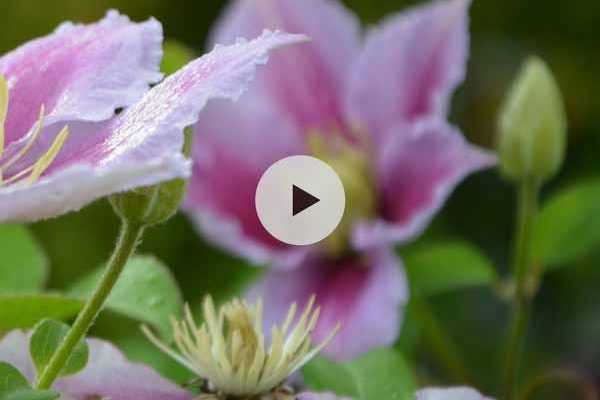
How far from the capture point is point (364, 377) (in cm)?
46

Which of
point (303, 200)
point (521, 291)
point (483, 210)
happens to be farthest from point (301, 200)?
point (483, 210)

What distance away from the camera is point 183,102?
0.34 metres

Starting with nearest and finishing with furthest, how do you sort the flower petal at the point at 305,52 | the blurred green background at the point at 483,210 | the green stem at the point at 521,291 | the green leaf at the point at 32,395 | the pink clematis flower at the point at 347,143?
1. the green leaf at the point at 32,395
2. the green stem at the point at 521,291
3. the pink clematis flower at the point at 347,143
4. the flower petal at the point at 305,52
5. the blurred green background at the point at 483,210

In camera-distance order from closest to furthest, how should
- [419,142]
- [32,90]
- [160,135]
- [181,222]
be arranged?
[160,135] < [32,90] < [419,142] < [181,222]

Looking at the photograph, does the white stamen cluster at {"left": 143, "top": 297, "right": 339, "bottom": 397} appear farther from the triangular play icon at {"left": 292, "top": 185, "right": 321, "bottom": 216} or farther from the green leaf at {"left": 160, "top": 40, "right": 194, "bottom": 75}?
the green leaf at {"left": 160, "top": 40, "right": 194, "bottom": 75}

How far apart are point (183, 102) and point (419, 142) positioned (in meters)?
0.34

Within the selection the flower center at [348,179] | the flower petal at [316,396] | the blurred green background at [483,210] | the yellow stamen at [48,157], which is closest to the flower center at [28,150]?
the yellow stamen at [48,157]

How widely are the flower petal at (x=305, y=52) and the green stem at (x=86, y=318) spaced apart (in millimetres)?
430

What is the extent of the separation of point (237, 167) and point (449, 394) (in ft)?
1.29

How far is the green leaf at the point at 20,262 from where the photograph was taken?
569 mm

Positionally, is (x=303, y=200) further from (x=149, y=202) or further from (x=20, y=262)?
(x=20, y=262)

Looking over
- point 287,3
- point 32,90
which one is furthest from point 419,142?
point 32,90

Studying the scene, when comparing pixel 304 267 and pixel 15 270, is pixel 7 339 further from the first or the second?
pixel 304 267

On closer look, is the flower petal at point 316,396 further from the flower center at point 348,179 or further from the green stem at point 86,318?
the flower center at point 348,179
